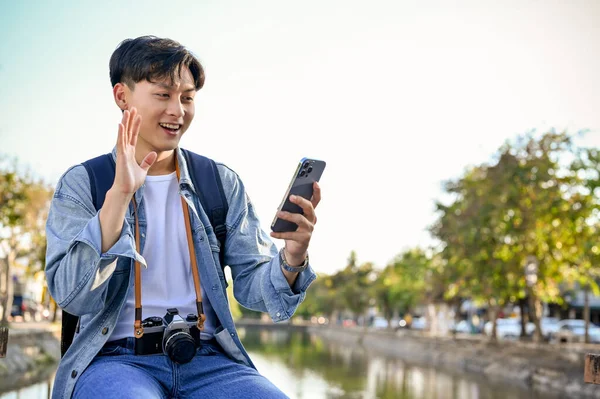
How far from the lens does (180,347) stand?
2.08 metres

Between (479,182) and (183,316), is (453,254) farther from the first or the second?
(183,316)

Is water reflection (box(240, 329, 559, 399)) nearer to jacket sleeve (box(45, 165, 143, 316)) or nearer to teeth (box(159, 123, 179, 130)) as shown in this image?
teeth (box(159, 123, 179, 130))

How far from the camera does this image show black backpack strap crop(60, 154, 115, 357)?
7.41ft

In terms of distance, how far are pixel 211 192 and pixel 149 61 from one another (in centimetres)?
45

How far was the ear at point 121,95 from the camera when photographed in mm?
2395

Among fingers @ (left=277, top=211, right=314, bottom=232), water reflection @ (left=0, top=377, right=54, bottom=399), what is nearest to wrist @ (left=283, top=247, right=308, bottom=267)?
fingers @ (left=277, top=211, right=314, bottom=232)

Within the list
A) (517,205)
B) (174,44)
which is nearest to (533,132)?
(517,205)

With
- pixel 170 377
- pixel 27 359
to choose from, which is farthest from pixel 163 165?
pixel 27 359

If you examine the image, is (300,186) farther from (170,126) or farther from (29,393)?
(29,393)

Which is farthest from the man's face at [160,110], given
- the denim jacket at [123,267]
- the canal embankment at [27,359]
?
the canal embankment at [27,359]

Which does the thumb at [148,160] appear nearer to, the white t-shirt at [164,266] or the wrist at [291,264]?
the white t-shirt at [164,266]

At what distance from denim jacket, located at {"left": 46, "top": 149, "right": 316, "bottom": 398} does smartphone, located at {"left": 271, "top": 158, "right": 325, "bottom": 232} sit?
0.16 meters

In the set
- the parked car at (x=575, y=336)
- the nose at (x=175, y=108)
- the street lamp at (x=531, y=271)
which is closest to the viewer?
the nose at (x=175, y=108)

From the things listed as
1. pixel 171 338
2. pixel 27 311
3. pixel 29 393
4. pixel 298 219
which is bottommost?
pixel 27 311
